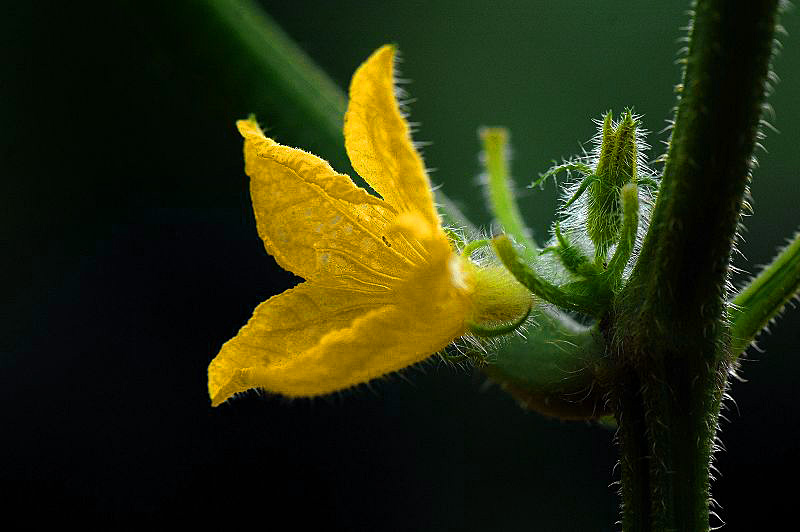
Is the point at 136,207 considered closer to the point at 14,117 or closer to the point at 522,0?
the point at 14,117

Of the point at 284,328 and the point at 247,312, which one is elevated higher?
the point at 247,312

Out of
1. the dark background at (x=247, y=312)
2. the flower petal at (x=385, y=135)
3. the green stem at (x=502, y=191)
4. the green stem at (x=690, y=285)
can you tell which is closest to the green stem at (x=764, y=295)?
the green stem at (x=690, y=285)

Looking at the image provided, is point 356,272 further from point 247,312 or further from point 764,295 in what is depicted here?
point 247,312

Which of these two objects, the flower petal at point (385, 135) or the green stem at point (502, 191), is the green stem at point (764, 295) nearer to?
the green stem at point (502, 191)

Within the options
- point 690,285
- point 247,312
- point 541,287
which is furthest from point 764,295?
point 247,312

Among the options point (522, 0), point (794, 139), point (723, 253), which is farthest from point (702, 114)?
point (522, 0)
